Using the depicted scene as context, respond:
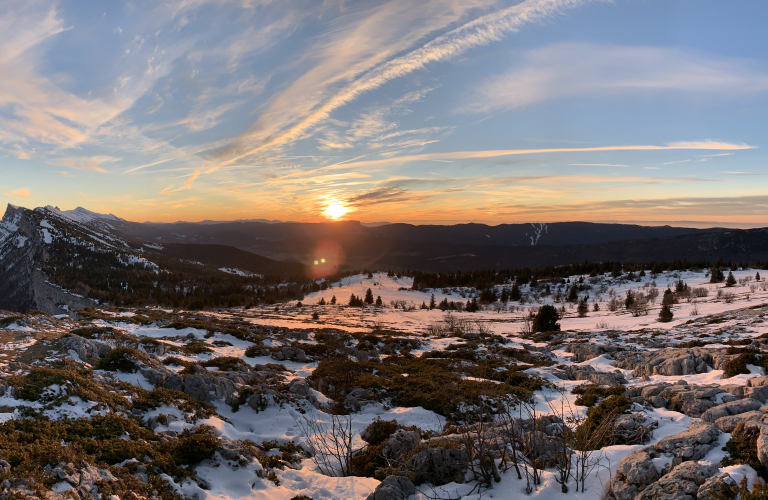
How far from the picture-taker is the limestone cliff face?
242 feet

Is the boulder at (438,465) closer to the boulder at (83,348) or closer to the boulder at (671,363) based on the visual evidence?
the boulder at (83,348)

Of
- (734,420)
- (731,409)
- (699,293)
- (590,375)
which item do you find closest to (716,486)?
(734,420)

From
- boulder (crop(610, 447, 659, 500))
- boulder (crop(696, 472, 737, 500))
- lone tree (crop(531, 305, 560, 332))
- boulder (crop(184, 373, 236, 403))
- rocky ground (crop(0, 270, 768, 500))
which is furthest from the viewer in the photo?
lone tree (crop(531, 305, 560, 332))

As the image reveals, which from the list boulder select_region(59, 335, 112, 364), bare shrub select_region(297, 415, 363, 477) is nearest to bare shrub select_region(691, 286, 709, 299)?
bare shrub select_region(297, 415, 363, 477)

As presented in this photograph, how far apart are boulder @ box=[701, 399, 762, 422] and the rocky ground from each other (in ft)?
0.13

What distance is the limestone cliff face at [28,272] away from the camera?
242 feet

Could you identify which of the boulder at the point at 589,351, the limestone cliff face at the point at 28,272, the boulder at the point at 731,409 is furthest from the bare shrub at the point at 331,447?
the limestone cliff face at the point at 28,272

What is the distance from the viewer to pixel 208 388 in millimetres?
11633

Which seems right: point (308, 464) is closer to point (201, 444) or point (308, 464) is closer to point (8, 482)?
point (201, 444)

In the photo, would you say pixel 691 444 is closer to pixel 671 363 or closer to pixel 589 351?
pixel 671 363

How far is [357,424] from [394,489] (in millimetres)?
5761

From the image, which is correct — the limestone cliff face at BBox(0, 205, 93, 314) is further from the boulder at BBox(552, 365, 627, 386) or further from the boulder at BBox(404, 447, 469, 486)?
the boulder at BBox(552, 365, 627, 386)

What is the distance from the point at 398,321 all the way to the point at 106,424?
44.3 m

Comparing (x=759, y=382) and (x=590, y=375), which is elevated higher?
(x=759, y=382)
